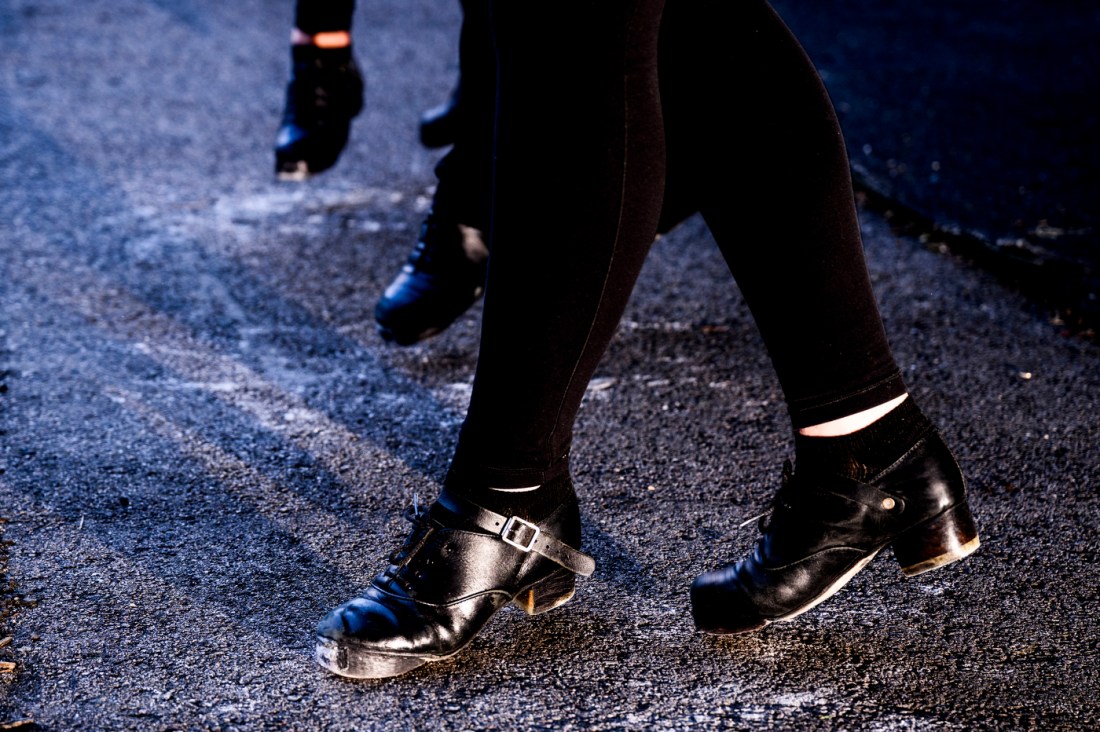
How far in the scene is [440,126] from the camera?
3.65 metres

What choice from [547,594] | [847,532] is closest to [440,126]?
[547,594]

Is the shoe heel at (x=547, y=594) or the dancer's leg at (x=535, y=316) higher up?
the dancer's leg at (x=535, y=316)

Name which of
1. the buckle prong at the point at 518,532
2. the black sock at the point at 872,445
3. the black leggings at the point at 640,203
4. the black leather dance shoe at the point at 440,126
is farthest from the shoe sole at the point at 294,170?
the black sock at the point at 872,445

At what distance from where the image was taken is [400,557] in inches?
61.8

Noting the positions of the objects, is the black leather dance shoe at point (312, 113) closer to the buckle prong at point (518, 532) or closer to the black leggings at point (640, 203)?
the black leggings at point (640, 203)

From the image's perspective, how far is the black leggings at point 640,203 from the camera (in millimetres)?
1395

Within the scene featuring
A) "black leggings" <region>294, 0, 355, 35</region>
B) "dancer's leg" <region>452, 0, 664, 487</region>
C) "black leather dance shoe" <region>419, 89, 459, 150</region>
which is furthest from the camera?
"black leather dance shoe" <region>419, 89, 459, 150</region>

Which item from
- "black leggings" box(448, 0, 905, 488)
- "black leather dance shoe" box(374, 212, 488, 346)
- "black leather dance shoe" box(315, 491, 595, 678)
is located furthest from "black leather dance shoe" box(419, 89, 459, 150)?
"black leather dance shoe" box(315, 491, 595, 678)

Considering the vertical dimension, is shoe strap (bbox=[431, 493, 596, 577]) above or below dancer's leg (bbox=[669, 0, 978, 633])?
below

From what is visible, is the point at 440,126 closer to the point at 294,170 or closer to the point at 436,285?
the point at 294,170

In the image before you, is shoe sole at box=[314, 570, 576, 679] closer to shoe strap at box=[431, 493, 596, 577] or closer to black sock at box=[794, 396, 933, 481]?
shoe strap at box=[431, 493, 596, 577]

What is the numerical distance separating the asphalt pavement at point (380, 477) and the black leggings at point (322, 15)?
597mm

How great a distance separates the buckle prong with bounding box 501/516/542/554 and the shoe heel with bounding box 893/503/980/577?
480 millimetres

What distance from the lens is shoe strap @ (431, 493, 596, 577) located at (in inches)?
60.0
